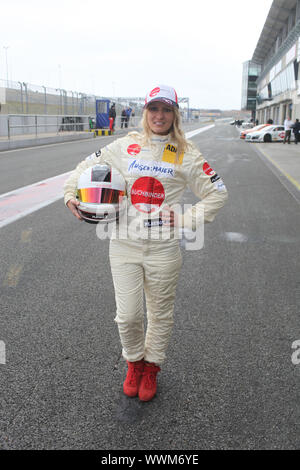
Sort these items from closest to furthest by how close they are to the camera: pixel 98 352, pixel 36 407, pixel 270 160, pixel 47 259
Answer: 1. pixel 36 407
2. pixel 98 352
3. pixel 47 259
4. pixel 270 160

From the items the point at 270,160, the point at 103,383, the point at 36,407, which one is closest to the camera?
the point at 36,407

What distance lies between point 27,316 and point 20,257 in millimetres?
1697

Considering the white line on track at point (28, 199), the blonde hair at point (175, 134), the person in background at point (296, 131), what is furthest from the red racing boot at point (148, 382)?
the person in background at point (296, 131)

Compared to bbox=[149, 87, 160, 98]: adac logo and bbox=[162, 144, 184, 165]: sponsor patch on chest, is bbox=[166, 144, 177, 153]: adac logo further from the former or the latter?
bbox=[149, 87, 160, 98]: adac logo

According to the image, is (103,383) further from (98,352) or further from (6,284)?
(6,284)

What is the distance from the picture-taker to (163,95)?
8.52ft

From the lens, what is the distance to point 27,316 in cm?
381

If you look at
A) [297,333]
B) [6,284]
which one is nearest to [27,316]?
[6,284]

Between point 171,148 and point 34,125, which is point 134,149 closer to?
point 171,148

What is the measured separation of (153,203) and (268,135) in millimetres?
30435

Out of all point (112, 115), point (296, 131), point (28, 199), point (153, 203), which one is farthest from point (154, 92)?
point (112, 115)

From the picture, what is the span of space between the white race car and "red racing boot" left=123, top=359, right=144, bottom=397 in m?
29.6

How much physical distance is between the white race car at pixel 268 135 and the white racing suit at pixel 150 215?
Answer: 29411 millimetres

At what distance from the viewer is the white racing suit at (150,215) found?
8.68ft
